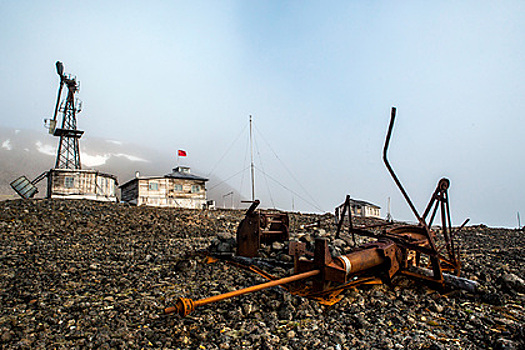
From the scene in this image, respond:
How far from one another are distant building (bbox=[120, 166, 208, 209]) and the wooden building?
3.36 meters

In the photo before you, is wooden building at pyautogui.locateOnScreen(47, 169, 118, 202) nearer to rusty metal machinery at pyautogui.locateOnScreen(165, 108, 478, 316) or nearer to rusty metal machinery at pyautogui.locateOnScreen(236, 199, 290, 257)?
rusty metal machinery at pyautogui.locateOnScreen(236, 199, 290, 257)

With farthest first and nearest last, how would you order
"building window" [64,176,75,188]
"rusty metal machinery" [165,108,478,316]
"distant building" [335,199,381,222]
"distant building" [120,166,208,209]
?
1. "distant building" [335,199,381,222]
2. "distant building" [120,166,208,209]
3. "building window" [64,176,75,188]
4. "rusty metal machinery" [165,108,478,316]

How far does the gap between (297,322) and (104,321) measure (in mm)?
2965

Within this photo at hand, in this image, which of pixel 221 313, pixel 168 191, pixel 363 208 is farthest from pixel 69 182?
pixel 363 208

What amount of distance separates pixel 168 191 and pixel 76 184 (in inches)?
387

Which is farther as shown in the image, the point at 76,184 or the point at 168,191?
the point at 168,191

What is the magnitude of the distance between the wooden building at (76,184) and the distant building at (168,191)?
336cm

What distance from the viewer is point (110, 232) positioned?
16.6 metres

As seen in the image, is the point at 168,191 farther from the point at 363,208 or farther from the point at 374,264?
the point at 374,264

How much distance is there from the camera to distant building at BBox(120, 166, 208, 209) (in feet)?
115

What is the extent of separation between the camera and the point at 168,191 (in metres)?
36.2

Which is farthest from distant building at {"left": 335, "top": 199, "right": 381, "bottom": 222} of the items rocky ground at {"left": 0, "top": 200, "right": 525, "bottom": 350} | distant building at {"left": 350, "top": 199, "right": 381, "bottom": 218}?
rocky ground at {"left": 0, "top": 200, "right": 525, "bottom": 350}

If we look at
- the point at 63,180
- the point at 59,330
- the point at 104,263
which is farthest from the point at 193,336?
the point at 63,180

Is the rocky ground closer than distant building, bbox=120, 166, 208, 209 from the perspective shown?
Yes
